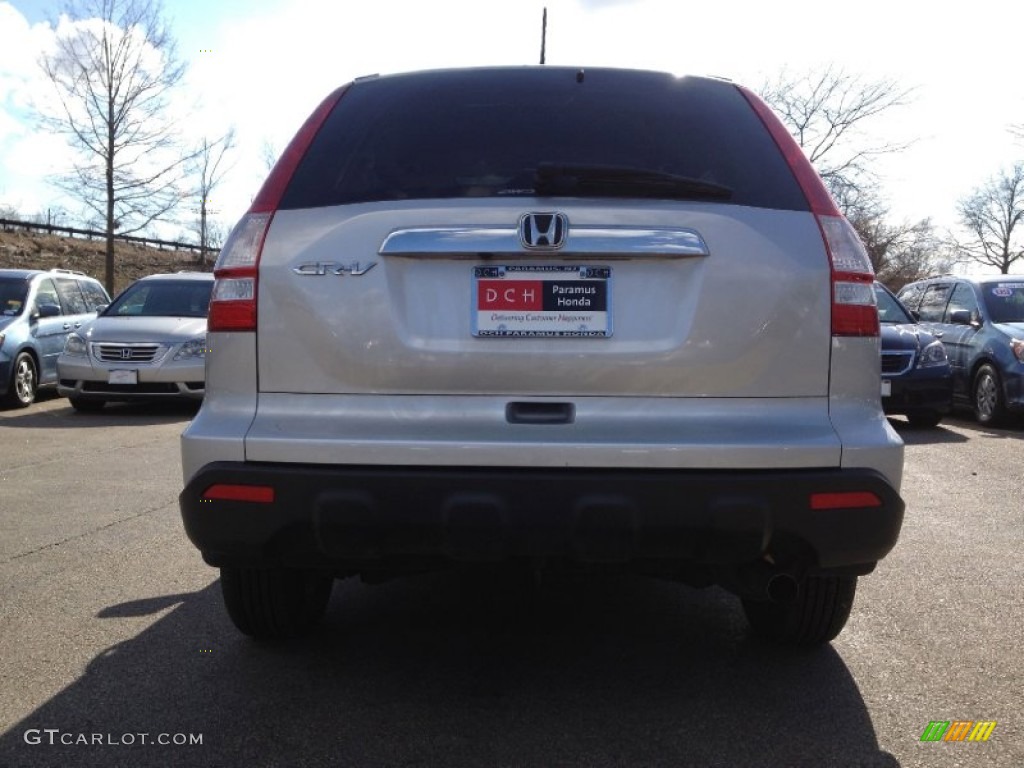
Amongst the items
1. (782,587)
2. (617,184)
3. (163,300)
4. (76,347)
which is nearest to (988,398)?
(782,587)

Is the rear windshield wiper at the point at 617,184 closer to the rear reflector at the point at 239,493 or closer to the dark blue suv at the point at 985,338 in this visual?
the rear reflector at the point at 239,493

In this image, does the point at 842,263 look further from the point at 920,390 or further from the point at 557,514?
the point at 920,390

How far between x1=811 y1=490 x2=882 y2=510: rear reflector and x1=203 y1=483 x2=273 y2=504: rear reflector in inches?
55.6

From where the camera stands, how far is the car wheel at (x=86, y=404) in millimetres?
10891

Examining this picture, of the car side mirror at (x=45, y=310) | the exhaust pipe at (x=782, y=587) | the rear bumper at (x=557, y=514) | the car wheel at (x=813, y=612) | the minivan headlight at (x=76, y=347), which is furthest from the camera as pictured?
the car side mirror at (x=45, y=310)

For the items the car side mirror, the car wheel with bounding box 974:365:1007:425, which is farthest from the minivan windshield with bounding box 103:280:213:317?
the car wheel with bounding box 974:365:1007:425

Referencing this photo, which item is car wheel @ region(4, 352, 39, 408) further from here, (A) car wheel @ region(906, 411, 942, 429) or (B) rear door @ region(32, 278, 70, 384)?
(A) car wheel @ region(906, 411, 942, 429)

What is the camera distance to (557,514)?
2.41 m

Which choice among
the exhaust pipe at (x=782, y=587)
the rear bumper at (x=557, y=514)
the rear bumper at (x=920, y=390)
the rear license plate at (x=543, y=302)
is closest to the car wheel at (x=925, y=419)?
the rear bumper at (x=920, y=390)

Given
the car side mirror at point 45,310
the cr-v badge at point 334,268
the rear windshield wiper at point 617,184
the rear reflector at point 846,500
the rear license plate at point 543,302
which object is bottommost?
the car side mirror at point 45,310

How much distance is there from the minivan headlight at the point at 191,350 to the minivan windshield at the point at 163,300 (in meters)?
0.86

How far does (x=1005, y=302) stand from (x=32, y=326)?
1167 cm

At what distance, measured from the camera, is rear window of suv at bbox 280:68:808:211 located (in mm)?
2697

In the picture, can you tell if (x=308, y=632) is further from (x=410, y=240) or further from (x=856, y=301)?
(x=856, y=301)
